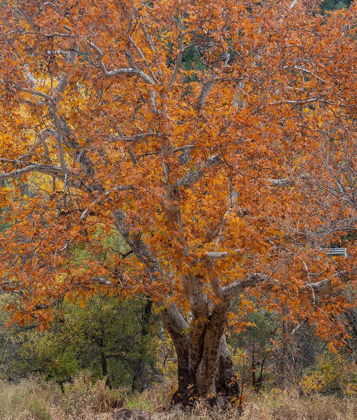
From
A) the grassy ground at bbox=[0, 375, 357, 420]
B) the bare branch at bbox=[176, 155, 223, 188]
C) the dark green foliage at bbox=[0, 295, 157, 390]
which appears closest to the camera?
the grassy ground at bbox=[0, 375, 357, 420]

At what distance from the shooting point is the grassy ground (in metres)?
6.63


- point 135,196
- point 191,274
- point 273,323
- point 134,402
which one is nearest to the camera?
point 135,196

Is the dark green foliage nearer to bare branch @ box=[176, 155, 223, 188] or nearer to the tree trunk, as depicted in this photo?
the tree trunk

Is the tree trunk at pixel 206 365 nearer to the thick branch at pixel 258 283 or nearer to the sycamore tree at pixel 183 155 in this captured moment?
the sycamore tree at pixel 183 155

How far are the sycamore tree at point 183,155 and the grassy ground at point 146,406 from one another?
1.16 m

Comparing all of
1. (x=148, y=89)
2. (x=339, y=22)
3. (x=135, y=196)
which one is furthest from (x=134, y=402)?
(x=339, y=22)

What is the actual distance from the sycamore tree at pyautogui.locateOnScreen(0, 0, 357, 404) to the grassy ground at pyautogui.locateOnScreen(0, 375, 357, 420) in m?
1.16

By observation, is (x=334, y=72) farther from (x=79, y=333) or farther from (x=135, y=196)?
(x=79, y=333)

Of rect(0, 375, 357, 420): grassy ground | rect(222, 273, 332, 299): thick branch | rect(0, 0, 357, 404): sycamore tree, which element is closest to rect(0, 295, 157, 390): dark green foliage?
rect(0, 375, 357, 420): grassy ground

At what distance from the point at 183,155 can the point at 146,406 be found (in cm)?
517

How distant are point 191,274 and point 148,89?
3.03 metres

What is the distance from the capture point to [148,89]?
23.2ft

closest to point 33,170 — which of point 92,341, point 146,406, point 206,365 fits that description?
point 206,365

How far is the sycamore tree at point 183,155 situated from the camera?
6.77 meters
